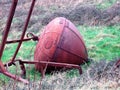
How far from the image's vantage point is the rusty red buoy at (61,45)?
648 cm

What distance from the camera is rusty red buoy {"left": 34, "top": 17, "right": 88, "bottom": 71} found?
648cm

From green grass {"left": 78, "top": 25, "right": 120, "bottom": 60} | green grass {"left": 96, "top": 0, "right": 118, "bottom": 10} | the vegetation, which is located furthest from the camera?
green grass {"left": 96, "top": 0, "right": 118, "bottom": 10}

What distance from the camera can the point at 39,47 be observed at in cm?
676

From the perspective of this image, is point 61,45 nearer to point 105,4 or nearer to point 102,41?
point 102,41

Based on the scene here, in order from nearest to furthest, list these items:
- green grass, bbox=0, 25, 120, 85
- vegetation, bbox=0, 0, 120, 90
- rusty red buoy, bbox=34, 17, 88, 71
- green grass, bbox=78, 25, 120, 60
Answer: vegetation, bbox=0, 0, 120, 90, rusty red buoy, bbox=34, 17, 88, 71, green grass, bbox=0, 25, 120, 85, green grass, bbox=78, 25, 120, 60

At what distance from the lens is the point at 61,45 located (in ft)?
21.3

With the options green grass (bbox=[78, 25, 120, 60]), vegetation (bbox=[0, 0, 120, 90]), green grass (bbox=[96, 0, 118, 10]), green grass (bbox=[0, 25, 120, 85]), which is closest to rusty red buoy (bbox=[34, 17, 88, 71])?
vegetation (bbox=[0, 0, 120, 90])

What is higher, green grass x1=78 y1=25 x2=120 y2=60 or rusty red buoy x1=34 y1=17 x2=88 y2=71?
rusty red buoy x1=34 y1=17 x2=88 y2=71

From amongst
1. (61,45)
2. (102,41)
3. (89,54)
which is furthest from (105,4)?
(61,45)

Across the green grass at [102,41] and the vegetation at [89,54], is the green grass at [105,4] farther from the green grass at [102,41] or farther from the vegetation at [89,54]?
the green grass at [102,41]

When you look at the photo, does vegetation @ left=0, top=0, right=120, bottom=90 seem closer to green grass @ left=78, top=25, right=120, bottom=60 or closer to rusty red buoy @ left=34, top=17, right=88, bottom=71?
green grass @ left=78, top=25, right=120, bottom=60

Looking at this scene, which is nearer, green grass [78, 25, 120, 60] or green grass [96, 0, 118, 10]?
green grass [78, 25, 120, 60]

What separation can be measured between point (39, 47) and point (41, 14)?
→ 7.86 metres

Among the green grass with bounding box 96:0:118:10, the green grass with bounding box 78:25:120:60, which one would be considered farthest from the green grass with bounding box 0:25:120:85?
the green grass with bounding box 96:0:118:10
